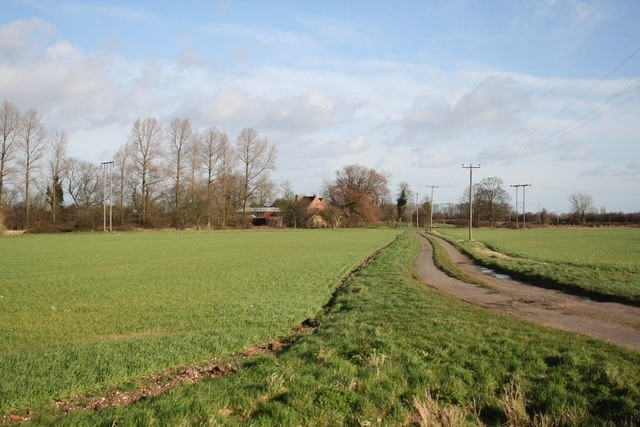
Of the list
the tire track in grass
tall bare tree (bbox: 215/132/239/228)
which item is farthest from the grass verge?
tall bare tree (bbox: 215/132/239/228)

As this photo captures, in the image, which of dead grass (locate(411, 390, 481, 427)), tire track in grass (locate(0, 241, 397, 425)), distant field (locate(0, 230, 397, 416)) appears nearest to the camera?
dead grass (locate(411, 390, 481, 427))

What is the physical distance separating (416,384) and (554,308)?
9377mm

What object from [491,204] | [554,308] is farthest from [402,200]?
[554,308]

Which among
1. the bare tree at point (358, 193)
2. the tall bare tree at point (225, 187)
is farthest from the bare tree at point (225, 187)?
the bare tree at point (358, 193)

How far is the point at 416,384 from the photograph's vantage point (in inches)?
290

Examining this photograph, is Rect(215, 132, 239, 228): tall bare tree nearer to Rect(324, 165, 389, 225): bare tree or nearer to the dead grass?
Rect(324, 165, 389, 225): bare tree

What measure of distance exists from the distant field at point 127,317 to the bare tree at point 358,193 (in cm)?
10718

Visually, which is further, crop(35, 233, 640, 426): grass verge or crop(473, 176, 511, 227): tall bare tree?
crop(473, 176, 511, 227): tall bare tree

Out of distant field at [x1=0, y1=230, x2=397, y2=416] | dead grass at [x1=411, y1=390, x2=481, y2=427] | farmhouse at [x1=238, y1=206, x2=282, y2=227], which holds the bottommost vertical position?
distant field at [x1=0, y1=230, x2=397, y2=416]

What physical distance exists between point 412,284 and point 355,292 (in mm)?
3029

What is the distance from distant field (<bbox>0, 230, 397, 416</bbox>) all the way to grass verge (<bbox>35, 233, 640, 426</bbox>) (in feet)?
4.68

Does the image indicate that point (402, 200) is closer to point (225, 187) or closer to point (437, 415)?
point (225, 187)

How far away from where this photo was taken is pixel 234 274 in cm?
2489

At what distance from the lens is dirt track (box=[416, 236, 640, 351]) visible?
11.3m
